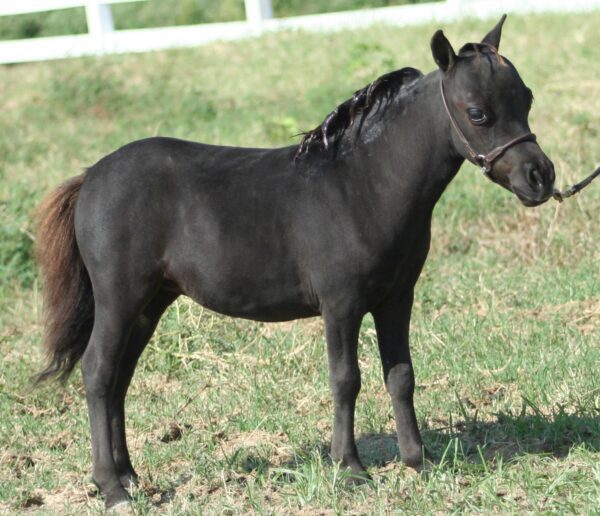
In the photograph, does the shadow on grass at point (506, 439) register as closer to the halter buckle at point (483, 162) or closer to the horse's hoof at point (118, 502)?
the horse's hoof at point (118, 502)

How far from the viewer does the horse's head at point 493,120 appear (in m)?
4.09

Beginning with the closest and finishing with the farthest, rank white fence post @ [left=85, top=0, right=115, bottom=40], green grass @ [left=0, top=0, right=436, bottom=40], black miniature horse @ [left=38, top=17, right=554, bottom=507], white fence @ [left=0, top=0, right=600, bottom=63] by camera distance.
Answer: black miniature horse @ [left=38, top=17, right=554, bottom=507] → white fence @ [left=0, top=0, right=600, bottom=63] → white fence post @ [left=85, top=0, right=115, bottom=40] → green grass @ [left=0, top=0, right=436, bottom=40]

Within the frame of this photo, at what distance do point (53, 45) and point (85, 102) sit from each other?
1.49 meters

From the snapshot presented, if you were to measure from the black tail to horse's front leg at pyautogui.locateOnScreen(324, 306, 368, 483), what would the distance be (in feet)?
3.95

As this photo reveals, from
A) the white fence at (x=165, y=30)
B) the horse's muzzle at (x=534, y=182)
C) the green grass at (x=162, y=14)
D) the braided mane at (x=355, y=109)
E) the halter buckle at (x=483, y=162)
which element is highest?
the green grass at (x=162, y=14)

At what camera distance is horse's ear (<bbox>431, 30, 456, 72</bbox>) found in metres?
4.11

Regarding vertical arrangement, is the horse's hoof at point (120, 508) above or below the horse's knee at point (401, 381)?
below

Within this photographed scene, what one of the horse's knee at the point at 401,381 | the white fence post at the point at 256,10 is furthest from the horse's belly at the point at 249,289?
the white fence post at the point at 256,10

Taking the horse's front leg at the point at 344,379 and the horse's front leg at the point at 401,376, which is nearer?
the horse's front leg at the point at 344,379

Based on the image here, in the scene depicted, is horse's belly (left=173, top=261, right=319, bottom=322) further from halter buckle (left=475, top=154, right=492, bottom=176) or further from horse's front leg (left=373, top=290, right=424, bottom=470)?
halter buckle (left=475, top=154, right=492, bottom=176)

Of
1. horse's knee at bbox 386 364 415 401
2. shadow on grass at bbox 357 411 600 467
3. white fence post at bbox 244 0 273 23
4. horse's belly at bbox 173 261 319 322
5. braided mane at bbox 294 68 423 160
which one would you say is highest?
white fence post at bbox 244 0 273 23

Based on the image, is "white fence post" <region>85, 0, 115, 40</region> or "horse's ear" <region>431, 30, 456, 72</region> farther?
"white fence post" <region>85, 0, 115, 40</region>

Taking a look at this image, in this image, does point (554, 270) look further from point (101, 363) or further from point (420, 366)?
point (101, 363)

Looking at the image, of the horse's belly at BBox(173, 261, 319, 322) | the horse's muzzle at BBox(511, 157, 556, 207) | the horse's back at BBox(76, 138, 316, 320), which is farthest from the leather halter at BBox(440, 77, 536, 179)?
the horse's belly at BBox(173, 261, 319, 322)
